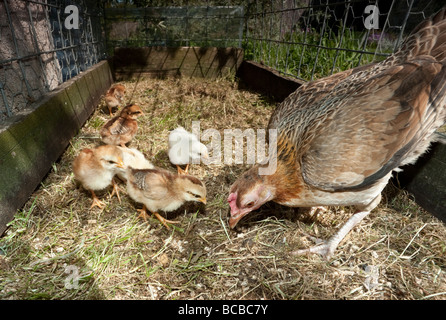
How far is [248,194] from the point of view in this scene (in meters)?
2.02

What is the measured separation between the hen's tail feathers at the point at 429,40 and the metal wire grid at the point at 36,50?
142 inches

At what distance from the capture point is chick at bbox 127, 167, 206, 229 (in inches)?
93.3

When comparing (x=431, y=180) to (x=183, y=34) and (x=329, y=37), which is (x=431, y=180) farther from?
(x=183, y=34)

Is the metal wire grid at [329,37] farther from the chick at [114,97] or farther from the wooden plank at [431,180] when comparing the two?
the chick at [114,97]

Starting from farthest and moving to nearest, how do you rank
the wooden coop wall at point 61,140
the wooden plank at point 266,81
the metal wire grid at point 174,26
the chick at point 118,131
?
1. the metal wire grid at point 174,26
2. the wooden plank at point 266,81
3. the chick at point 118,131
4. the wooden coop wall at point 61,140

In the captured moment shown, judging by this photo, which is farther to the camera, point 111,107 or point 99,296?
point 111,107

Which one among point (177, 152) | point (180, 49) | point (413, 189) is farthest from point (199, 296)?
point (180, 49)

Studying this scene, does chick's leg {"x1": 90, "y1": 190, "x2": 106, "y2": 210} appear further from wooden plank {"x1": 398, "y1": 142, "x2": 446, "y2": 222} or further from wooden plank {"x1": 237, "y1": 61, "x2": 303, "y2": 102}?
wooden plank {"x1": 237, "y1": 61, "x2": 303, "y2": 102}

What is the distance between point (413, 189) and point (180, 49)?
18.9 feet

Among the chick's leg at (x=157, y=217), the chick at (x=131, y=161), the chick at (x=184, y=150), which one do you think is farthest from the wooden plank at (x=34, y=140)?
the chick at (x=184, y=150)

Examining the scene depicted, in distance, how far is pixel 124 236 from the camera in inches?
89.7

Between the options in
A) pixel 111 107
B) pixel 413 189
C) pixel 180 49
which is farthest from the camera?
pixel 180 49

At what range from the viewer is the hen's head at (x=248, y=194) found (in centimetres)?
203

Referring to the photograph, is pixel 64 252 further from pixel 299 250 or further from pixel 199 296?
pixel 299 250
